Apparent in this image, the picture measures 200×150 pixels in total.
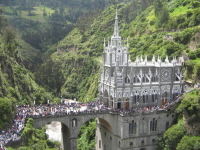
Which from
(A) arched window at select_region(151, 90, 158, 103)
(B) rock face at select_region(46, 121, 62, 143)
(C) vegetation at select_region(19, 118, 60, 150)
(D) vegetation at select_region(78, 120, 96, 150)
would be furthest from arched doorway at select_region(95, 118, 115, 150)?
(C) vegetation at select_region(19, 118, 60, 150)

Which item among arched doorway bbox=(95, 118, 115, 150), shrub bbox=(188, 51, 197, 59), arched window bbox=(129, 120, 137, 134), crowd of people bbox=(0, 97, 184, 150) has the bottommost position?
arched doorway bbox=(95, 118, 115, 150)

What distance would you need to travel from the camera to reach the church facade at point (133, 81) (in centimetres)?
5566

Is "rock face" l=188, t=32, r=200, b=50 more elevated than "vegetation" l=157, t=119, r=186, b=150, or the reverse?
"rock face" l=188, t=32, r=200, b=50

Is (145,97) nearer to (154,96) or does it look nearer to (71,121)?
(154,96)

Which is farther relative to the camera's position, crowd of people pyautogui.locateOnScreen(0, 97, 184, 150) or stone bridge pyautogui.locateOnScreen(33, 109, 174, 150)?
stone bridge pyautogui.locateOnScreen(33, 109, 174, 150)

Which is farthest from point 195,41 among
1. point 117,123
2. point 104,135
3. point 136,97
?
point 104,135

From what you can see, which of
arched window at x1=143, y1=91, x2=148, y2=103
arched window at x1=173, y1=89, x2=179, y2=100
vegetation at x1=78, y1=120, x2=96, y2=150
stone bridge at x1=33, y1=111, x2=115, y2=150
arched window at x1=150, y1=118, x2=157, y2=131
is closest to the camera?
stone bridge at x1=33, y1=111, x2=115, y2=150

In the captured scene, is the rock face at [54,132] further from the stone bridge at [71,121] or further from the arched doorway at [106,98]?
the arched doorway at [106,98]

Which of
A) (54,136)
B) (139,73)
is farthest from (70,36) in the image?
(139,73)

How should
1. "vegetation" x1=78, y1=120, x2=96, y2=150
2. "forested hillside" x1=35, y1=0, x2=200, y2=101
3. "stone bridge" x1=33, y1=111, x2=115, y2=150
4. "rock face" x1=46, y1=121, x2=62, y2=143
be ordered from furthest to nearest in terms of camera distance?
"forested hillside" x1=35, y1=0, x2=200, y2=101, "rock face" x1=46, y1=121, x2=62, y2=143, "vegetation" x1=78, y1=120, x2=96, y2=150, "stone bridge" x1=33, y1=111, x2=115, y2=150

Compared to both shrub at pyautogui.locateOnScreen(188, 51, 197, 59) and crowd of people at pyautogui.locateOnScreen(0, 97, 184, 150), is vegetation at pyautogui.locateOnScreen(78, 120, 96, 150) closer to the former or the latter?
crowd of people at pyautogui.locateOnScreen(0, 97, 184, 150)

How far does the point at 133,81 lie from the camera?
57625mm

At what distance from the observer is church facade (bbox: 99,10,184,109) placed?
183 ft

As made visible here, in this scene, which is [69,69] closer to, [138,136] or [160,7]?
[160,7]
